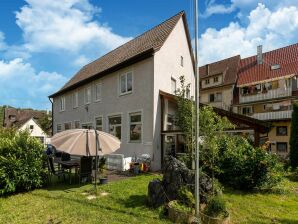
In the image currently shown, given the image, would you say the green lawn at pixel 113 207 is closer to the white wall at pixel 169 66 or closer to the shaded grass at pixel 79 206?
the shaded grass at pixel 79 206

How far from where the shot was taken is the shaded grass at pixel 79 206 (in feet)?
22.1

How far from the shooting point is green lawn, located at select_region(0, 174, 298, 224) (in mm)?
6773

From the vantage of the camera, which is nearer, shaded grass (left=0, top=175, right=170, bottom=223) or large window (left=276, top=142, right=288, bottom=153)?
shaded grass (left=0, top=175, right=170, bottom=223)

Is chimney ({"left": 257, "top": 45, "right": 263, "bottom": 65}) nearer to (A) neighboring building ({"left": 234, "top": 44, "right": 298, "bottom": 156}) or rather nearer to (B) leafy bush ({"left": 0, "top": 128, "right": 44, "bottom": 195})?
(A) neighboring building ({"left": 234, "top": 44, "right": 298, "bottom": 156})

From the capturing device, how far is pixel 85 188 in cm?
994

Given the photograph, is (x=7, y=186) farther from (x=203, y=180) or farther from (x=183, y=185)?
(x=203, y=180)

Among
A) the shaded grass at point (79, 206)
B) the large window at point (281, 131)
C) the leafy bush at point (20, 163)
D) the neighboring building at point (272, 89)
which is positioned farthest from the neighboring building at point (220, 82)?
the leafy bush at point (20, 163)

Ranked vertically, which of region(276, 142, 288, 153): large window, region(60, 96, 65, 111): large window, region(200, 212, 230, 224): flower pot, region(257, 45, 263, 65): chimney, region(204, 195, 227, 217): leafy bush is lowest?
region(276, 142, 288, 153): large window

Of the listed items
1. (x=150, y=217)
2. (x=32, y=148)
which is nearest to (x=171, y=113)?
(x=32, y=148)

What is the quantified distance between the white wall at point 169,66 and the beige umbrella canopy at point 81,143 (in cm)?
467

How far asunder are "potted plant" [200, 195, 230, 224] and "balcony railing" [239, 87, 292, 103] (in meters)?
29.2

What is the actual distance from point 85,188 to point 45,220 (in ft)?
10.6

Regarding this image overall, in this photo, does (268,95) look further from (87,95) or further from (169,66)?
(87,95)

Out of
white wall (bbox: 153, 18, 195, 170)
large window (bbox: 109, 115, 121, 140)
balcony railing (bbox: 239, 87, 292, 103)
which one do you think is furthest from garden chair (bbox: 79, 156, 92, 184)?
balcony railing (bbox: 239, 87, 292, 103)
